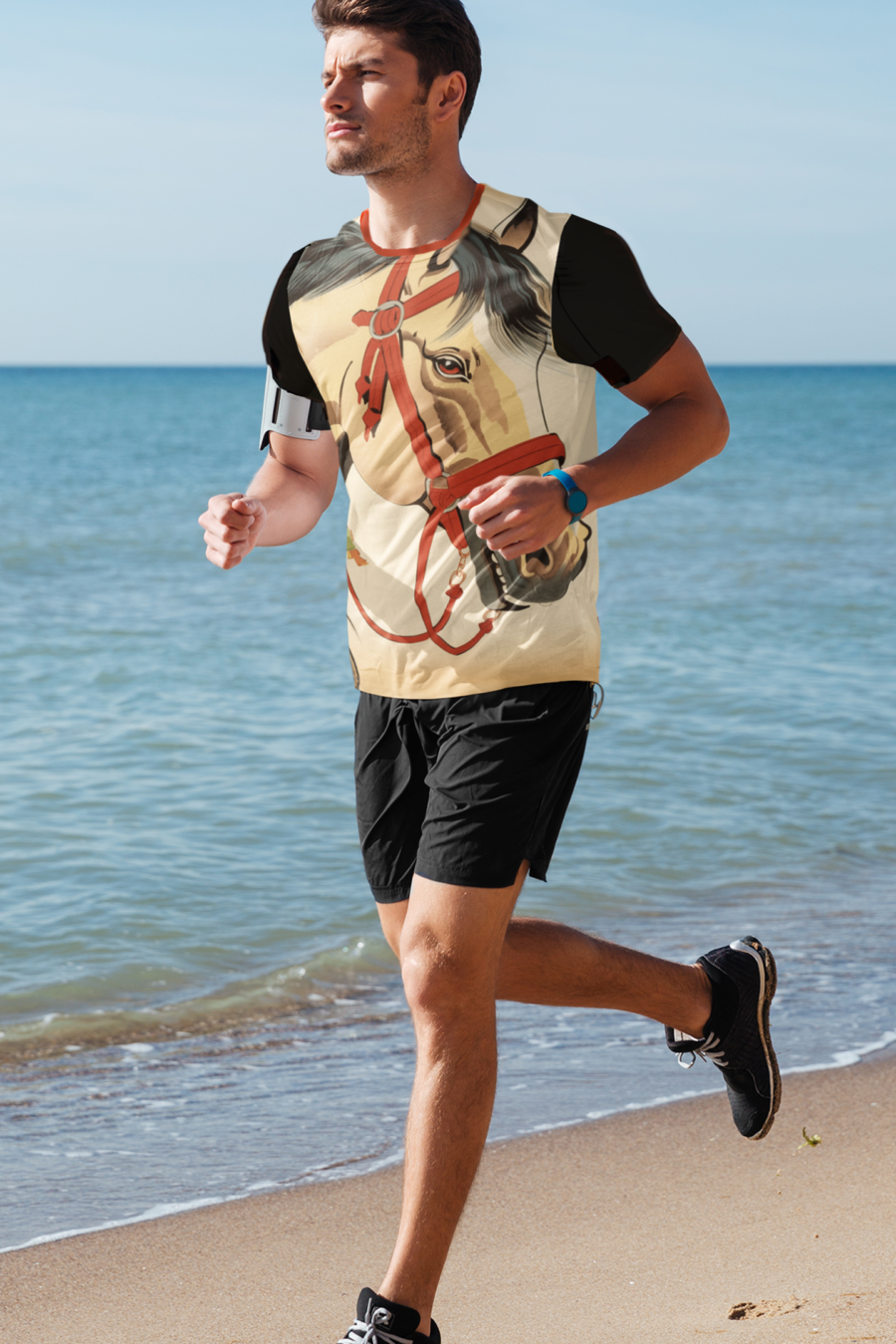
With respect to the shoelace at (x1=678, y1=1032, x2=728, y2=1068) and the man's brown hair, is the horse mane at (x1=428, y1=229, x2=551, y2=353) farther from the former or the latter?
the shoelace at (x1=678, y1=1032, x2=728, y2=1068)

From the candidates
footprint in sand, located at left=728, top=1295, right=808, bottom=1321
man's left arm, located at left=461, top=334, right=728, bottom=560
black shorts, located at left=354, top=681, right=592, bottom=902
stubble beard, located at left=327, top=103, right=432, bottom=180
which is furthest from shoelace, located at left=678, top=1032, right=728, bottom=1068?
stubble beard, located at left=327, top=103, right=432, bottom=180

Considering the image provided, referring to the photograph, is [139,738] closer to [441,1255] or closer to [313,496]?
[313,496]

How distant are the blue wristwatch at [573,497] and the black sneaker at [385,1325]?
1.20 metres

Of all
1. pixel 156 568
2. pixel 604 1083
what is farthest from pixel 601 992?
pixel 156 568

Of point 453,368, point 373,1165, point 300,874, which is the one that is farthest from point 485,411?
point 300,874

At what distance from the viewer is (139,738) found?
27.1 feet

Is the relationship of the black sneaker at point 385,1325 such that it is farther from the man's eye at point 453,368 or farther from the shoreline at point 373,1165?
the man's eye at point 453,368

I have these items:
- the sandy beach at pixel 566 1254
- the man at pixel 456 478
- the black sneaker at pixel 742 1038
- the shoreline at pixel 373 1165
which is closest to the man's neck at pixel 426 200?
the man at pixel 456 478

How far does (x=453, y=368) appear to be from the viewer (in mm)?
2389

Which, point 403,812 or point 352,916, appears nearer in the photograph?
point 403,812

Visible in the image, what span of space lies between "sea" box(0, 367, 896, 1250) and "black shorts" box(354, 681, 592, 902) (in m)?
1.21

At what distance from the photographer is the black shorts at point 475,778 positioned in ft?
7.66

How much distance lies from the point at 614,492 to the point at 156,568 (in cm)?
1502

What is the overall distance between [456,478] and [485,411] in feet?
0.38
